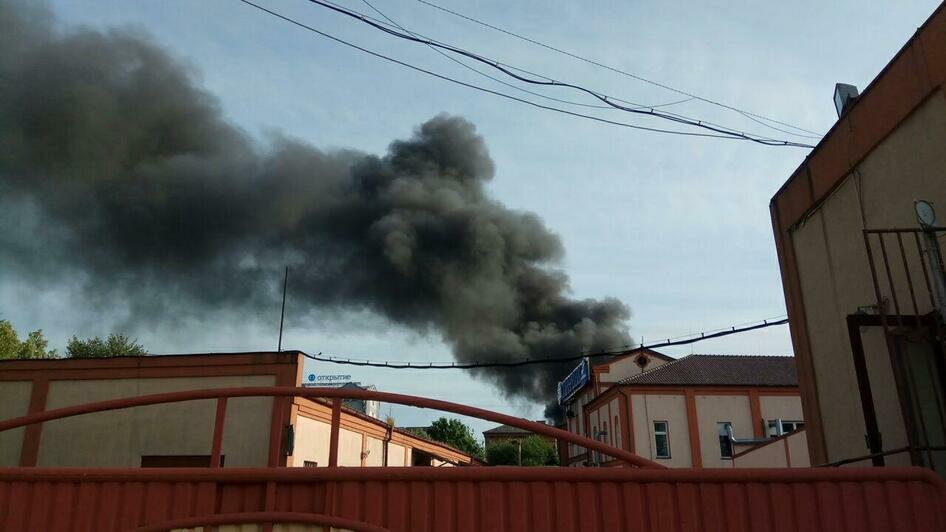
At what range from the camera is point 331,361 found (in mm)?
20859

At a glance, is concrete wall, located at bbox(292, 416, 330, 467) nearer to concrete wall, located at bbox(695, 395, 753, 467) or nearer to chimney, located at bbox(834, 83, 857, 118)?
chimney, located at bbox(834, 83, 857, 118)

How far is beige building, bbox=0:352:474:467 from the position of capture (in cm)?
1305

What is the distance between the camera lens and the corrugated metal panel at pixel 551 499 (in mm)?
5258

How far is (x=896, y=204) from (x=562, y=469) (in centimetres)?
552

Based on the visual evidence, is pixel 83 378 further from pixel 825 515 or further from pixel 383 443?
pixel 825 515

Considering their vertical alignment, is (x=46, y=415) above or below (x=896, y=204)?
below

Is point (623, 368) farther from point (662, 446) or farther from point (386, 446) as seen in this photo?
point (386, 446)

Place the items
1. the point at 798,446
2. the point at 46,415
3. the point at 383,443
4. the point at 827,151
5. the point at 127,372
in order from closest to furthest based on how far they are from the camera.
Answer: the point at 46,415 < the point at 827,151 < the point at 127,372 < the point at 798,446 < the point at 383,443

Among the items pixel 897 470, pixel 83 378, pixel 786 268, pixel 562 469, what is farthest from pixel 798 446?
pixel 83 378

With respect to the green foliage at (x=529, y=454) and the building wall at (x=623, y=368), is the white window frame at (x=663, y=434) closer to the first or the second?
the building wall at (x=623, y=368)

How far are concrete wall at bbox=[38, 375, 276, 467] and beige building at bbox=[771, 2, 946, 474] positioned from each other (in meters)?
9.59

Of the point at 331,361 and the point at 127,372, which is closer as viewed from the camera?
the point at 127,372

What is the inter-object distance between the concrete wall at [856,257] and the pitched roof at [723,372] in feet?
86.6

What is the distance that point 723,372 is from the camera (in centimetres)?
3666
